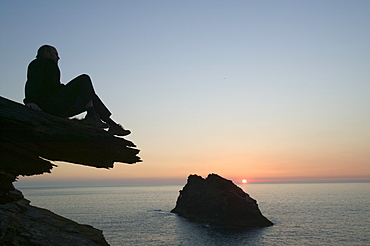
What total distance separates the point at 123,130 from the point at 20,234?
846 centimetres

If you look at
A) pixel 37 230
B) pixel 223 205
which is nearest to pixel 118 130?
pixel 37 230

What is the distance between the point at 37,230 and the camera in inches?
584

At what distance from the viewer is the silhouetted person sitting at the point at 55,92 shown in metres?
8.56

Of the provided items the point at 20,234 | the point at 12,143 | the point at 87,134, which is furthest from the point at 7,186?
the point at 20,234

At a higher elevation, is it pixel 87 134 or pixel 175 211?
pixel 87 134

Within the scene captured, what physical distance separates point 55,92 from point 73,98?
0.66 m

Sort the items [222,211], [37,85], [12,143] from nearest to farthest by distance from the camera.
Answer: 1. [12,143]
2. [37,85]
3. [222,211]

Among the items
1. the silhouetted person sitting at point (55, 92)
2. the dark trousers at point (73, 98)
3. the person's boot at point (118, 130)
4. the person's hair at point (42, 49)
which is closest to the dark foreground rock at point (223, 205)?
the person's boot at point (118, 130)

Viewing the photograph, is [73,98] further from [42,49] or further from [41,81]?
[42,49]

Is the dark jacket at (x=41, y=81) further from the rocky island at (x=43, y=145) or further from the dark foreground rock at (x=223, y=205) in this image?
the dark foreground rock at (x=223, y=205)

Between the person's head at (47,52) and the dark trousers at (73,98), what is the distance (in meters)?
0.95

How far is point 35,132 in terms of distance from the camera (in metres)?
7.25

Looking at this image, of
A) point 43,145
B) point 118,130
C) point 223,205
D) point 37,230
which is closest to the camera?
point 43,145

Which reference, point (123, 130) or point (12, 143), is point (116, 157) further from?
point (12, 143)
